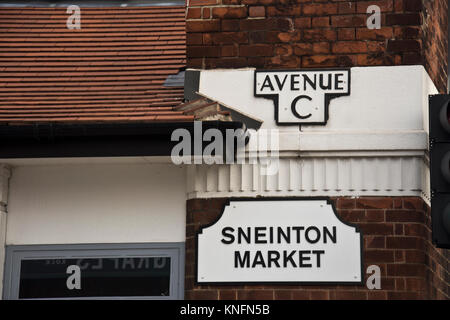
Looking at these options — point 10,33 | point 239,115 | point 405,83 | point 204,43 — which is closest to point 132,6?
point 10,33

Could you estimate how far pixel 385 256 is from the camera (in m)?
7.47

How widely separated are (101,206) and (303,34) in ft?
6.85

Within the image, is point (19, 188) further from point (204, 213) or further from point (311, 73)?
point (311, 73)

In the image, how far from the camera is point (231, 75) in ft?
26.1

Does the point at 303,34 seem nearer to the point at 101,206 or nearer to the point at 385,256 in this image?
the point at 385,256

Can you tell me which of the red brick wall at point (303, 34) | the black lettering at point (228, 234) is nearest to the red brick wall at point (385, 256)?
the black lettering at point (228, 234)

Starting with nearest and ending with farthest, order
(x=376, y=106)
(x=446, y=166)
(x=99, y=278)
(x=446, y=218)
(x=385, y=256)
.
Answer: (x=446, y=218)
(x=446, y=166)
(x=385, y=256)
(x=376, y=106)
(x=99, y=278)

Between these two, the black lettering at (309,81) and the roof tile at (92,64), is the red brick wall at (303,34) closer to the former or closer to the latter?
the black lettering at (309,81)

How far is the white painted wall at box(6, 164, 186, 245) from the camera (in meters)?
8.03

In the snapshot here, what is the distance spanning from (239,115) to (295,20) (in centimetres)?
91

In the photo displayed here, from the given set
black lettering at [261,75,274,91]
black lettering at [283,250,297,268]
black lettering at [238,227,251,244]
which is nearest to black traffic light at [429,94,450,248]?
black lettering at [283,250,297,268]

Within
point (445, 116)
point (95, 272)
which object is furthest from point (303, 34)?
point (95, 272)

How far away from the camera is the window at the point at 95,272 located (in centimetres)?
796

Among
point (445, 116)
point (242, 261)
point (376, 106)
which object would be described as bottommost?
point (242, 261)
